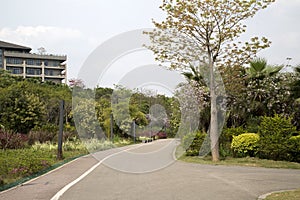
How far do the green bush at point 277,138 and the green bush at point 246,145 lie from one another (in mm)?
791

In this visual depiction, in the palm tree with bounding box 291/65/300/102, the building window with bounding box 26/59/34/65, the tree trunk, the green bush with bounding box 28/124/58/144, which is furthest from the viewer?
the building window with bounding box 26/59/34/65

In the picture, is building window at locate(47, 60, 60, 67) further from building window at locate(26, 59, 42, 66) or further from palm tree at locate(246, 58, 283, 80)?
palm tree at locate(246, 58, 283, 80)

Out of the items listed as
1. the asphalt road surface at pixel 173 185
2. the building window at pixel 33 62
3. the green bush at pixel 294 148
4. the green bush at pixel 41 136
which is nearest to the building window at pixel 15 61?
the building window at pixel 33 62

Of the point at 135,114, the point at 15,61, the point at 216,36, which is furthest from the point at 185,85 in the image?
the point at 15,61

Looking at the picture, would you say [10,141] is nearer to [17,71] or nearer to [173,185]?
[173,185]

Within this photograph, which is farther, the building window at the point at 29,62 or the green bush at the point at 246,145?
the building window at the point at 29,62

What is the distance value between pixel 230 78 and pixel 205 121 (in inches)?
256

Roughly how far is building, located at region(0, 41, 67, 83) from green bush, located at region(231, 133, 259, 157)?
7852 cm

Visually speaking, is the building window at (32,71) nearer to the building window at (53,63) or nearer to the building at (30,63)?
the building at (30,63)

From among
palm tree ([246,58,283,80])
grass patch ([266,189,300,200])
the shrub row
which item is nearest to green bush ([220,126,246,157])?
the shrub row

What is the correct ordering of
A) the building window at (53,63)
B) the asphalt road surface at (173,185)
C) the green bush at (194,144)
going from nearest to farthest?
the asphalt road surface at (173,185) → the green bush at (194,144) → the building window at (53,63)

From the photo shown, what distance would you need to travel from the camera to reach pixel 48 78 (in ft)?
310

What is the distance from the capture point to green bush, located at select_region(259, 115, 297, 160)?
1583 cm

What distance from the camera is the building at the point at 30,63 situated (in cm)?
8962
